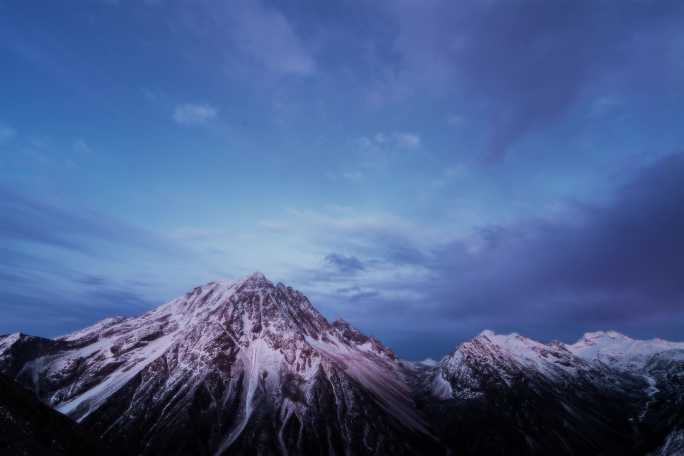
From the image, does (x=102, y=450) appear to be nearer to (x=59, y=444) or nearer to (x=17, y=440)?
(x=59, y=444)

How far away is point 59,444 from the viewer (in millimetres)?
78375

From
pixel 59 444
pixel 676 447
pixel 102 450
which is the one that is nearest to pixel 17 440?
pixel 59 444

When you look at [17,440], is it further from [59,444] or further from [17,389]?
[17,389]

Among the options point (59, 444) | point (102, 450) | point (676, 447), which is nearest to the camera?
point (59, 444)

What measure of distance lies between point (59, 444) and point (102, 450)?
46.6 ft

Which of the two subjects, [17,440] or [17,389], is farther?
[17,389]

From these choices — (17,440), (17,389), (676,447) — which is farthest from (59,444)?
(676,447)

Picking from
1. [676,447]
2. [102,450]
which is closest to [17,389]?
[102,450]

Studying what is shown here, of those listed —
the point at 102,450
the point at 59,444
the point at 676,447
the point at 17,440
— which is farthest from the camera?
the point at 676,447

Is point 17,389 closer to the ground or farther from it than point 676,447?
farther from it

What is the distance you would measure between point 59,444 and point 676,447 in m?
205

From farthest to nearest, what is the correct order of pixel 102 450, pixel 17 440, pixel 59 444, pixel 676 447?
pixel 676 447 → pixel 102 450 → pixel 59 444 → pixel 17 440

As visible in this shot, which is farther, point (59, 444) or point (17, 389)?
point (17, 389)

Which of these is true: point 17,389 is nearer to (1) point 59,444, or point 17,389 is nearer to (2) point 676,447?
(1) point 59,444
